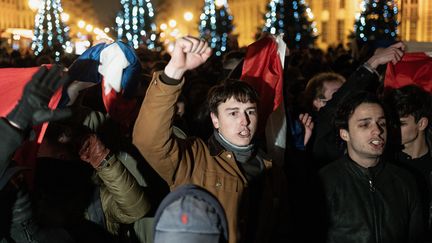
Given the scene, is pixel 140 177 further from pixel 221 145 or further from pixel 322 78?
pixel 322 78

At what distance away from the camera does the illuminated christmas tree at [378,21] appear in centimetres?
2355

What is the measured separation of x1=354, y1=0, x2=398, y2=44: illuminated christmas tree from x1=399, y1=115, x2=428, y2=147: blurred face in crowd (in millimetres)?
18968

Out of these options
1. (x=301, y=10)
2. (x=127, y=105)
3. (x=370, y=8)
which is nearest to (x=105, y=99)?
(x=127, y=105)

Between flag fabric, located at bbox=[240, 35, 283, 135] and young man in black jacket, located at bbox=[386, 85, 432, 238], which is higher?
flag fabric, located at bbox=[240, 35, 283, 135]

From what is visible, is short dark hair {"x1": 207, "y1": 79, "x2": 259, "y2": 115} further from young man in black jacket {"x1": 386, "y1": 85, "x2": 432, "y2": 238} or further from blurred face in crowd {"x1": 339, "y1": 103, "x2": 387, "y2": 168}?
young man in black jacket {"x1": 386, "y1": 85, "x2": 432, "y2": 238}

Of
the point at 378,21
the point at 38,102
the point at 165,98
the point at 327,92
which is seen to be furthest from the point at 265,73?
the point at 378,21

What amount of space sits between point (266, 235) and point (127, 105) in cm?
186

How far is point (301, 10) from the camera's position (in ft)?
88.1

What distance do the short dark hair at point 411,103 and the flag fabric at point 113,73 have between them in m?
2.17

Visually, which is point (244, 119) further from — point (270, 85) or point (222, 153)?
point (270, 85)

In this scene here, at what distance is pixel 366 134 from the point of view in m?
4.39

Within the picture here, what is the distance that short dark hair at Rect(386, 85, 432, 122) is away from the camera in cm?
511

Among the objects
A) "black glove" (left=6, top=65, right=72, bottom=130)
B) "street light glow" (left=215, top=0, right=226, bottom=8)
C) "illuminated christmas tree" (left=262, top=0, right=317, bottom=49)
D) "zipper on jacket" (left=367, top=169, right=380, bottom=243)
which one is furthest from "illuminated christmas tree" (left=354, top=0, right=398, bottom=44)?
"black glove" (left=6, top=65, right=72, bottom=130)

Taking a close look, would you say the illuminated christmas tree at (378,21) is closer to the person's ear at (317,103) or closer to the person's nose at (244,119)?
the person's ear at (317,103)
